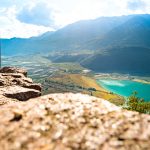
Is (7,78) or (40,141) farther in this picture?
(7,78)

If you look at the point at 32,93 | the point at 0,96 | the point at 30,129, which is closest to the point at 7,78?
the point at 32,93

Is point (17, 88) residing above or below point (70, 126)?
below

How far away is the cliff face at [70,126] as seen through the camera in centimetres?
1060

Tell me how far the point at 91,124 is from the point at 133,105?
8311 centimetres

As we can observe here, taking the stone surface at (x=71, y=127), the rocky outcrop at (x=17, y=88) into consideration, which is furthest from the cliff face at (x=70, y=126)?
the rocky outcrop at (x=17, y=88)

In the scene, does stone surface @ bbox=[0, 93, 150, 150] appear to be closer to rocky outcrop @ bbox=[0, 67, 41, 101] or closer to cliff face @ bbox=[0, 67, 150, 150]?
cliff face @ bbox=[0, 67, 150, 150]

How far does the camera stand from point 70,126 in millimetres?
11719

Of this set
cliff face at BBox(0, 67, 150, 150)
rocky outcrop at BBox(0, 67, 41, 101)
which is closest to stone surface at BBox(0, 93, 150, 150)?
cliff face at BBox(0, 67, 150, 150)

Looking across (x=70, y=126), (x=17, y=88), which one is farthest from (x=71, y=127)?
(x=17, y=88)

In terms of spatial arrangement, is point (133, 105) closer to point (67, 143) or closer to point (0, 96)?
point (0, 96)

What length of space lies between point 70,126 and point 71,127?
0.24ft

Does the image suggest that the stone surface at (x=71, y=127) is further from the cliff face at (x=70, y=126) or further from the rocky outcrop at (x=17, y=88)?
the rocky outcrop at (x=17, y=88)

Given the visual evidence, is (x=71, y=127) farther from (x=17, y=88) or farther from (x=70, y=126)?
(x=17, y=88)

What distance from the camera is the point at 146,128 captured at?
11469mm
